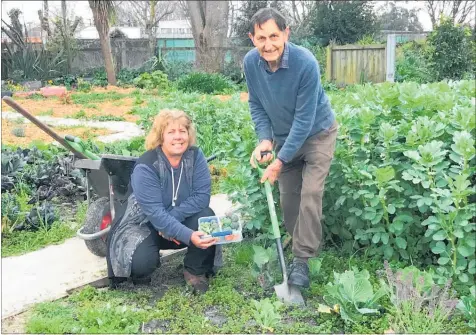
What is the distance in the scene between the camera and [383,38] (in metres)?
22.4

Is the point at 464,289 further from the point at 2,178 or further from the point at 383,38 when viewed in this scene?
the point at 383,38

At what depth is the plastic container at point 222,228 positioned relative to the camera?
3436 millimetres

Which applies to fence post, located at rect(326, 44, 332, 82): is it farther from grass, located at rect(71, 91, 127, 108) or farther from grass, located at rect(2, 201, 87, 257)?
grass, located at rect(2, 201, 87, 257)

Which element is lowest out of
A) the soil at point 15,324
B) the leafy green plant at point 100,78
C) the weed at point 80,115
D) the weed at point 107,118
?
the soil at point 15,324

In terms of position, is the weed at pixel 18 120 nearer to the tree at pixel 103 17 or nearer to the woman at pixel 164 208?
the woman at pixel 164 208

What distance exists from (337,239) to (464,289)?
120cm

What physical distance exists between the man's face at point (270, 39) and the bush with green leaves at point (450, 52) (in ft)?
38.6

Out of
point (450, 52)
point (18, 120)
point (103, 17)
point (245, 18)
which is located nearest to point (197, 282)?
point (18, 120)

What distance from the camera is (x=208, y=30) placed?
1962 centimetres

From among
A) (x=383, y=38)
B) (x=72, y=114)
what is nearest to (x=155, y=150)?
(x=72, y=114)

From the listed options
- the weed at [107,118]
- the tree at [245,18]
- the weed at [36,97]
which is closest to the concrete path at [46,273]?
the weed at [107,118]

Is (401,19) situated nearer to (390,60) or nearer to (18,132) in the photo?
(390,60)

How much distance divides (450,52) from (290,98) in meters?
11.8

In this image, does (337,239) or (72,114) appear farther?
(72,114)
